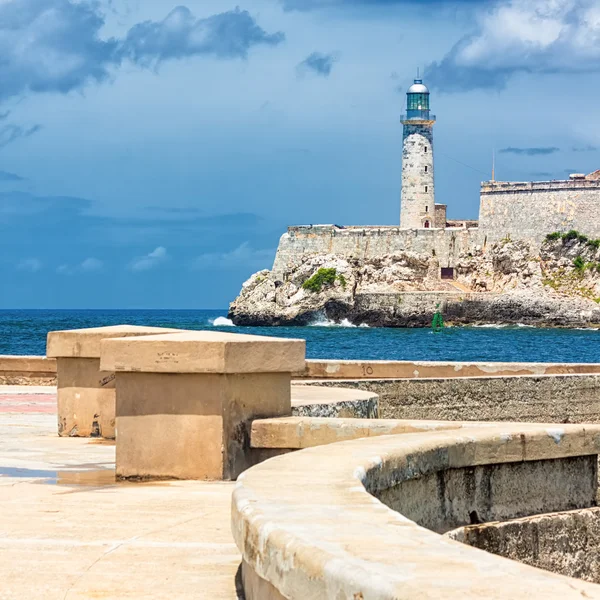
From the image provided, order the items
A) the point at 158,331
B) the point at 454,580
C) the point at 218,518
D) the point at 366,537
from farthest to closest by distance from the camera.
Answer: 1. the point at 158,331
2. the point at 218,518
3. the point at 366,537
4. the point at 454,580

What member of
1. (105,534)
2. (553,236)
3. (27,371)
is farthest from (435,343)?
(105,534)

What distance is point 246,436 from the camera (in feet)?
18.8

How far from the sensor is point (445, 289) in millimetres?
80312

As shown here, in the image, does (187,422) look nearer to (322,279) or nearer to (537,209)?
(537,209)

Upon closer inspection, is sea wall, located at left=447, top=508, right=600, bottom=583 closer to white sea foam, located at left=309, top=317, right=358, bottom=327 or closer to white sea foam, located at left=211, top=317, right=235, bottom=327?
white sea foam, located at left=309, top=317, right=358, bottom=327

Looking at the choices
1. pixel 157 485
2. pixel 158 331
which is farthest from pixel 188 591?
pixel 158 331

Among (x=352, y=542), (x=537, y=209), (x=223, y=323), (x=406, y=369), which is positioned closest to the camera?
(x=352, y=542)

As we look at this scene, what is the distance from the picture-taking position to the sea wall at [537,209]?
75750 millimetres

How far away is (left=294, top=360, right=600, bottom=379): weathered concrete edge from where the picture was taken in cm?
1080

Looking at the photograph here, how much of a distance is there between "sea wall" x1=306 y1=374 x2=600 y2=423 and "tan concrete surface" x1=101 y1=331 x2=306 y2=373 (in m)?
4.00

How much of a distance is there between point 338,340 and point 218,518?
5746 centimetres

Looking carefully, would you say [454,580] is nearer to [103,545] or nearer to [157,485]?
[103,545]

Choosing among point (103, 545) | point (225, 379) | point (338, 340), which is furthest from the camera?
point (338, 340)

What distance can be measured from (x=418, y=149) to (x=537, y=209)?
880 cm
